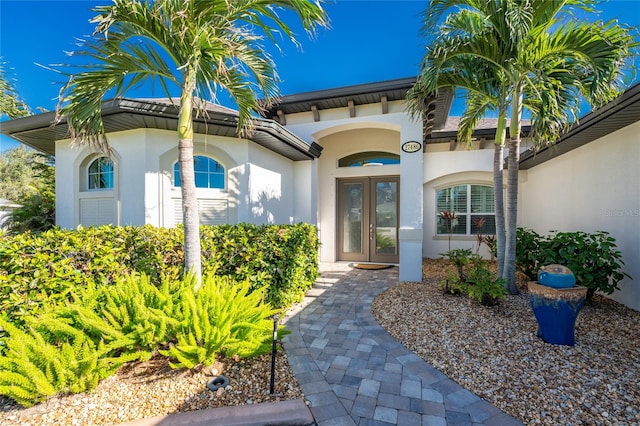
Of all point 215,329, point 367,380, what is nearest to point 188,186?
point 215,329

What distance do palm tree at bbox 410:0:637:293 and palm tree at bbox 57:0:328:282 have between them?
2742 mm

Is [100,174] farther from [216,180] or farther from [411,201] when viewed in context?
[411,201]

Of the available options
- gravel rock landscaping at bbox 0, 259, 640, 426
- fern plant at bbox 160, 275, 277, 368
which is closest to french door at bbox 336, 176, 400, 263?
gravel rock landscaping at bbox 0, 259, 640, 426

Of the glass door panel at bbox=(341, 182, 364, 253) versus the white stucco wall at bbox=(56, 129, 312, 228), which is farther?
the glass door panel at bbox=(341, 182, 364, 253)

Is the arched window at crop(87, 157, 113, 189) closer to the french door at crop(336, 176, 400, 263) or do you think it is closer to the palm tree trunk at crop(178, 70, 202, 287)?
the palm tree trunk at crop(178, 70, 202, 287)

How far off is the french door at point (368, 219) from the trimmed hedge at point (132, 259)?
3921 millimetres

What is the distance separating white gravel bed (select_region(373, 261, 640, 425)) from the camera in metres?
2.33

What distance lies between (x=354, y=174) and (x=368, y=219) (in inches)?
65.8

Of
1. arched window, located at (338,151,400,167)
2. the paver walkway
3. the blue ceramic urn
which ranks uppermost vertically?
arched window, located at (338,151,400,167)

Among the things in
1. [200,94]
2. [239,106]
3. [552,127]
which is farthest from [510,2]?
[200,94]

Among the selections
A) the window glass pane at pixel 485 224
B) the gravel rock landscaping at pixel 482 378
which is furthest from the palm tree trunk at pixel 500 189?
the window glass pane at pixel 485 224

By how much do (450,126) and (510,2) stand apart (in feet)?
21.3

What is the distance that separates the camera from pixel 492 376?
277 cm

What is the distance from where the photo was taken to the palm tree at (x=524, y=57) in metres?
3.91
